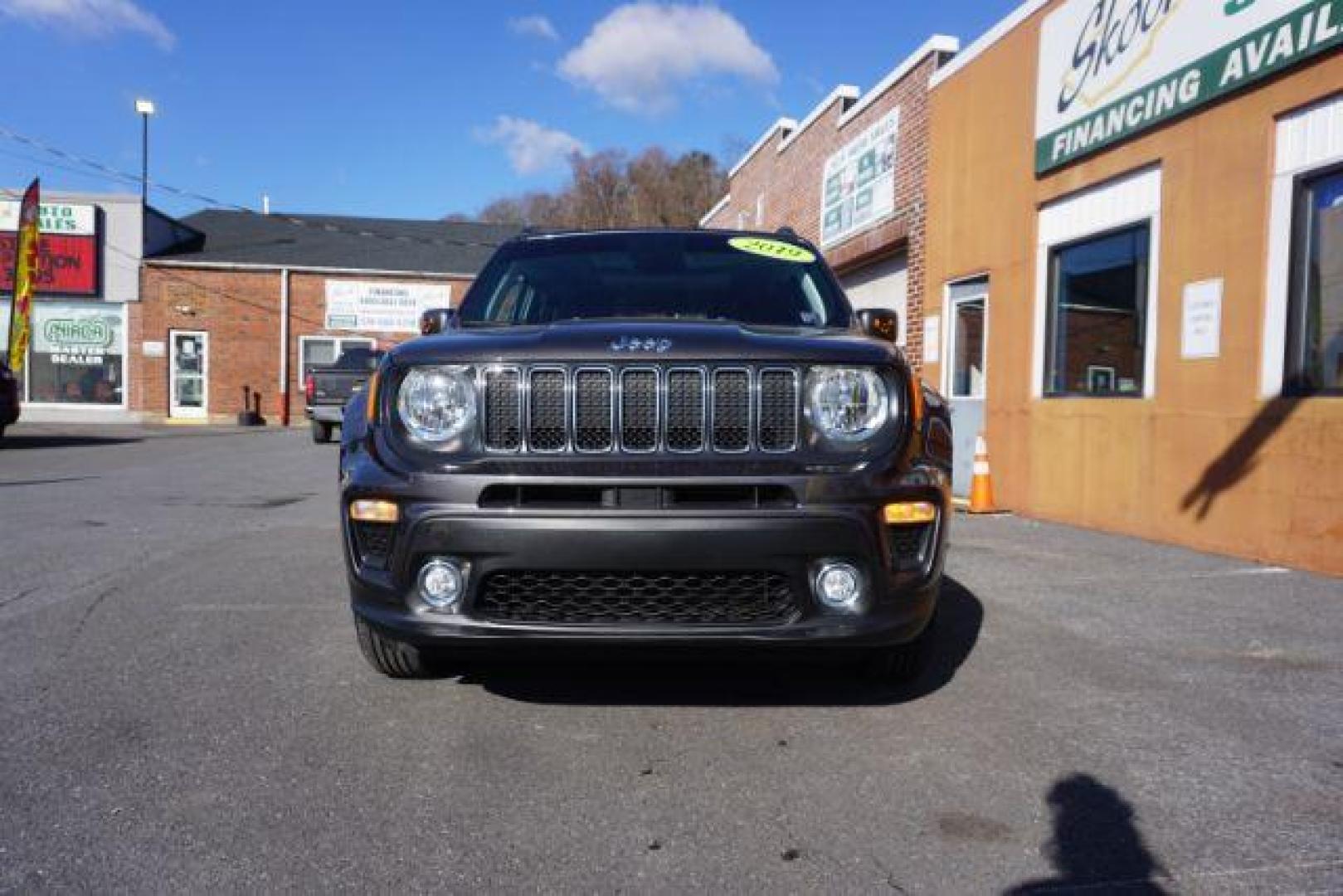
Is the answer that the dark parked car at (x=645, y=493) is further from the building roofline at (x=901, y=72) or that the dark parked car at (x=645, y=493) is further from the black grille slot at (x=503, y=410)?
the building roofline at (x=901, y=72)

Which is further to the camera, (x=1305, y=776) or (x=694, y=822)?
(x=1305, y=776)

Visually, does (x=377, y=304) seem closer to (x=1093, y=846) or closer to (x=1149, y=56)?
(x=1149, y=56)

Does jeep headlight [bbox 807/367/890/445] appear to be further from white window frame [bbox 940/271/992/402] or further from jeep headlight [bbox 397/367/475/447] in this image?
white window frame [bbox 940/271/992/402]

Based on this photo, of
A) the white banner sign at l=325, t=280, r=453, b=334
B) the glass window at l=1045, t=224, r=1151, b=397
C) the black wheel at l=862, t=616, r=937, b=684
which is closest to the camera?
the black wheel at l=862, t=616, r=937, b=684

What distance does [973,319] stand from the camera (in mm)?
10195

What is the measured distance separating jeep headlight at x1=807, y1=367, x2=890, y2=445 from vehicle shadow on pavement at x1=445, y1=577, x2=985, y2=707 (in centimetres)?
72

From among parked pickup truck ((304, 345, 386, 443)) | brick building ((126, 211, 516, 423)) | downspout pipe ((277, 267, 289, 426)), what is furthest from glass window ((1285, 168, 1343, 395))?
downspout pipe ((277, 267, 289, 426))

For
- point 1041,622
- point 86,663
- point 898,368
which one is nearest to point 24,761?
point 86,663

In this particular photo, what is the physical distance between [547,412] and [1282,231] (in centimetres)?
534

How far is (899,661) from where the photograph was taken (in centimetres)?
337

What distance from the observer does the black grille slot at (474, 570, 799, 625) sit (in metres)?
2.83

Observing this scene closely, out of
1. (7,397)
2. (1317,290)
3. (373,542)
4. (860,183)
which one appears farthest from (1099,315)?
(7,397)

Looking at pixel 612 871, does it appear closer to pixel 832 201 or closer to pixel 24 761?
pixel 24 761

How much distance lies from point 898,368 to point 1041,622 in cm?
216
